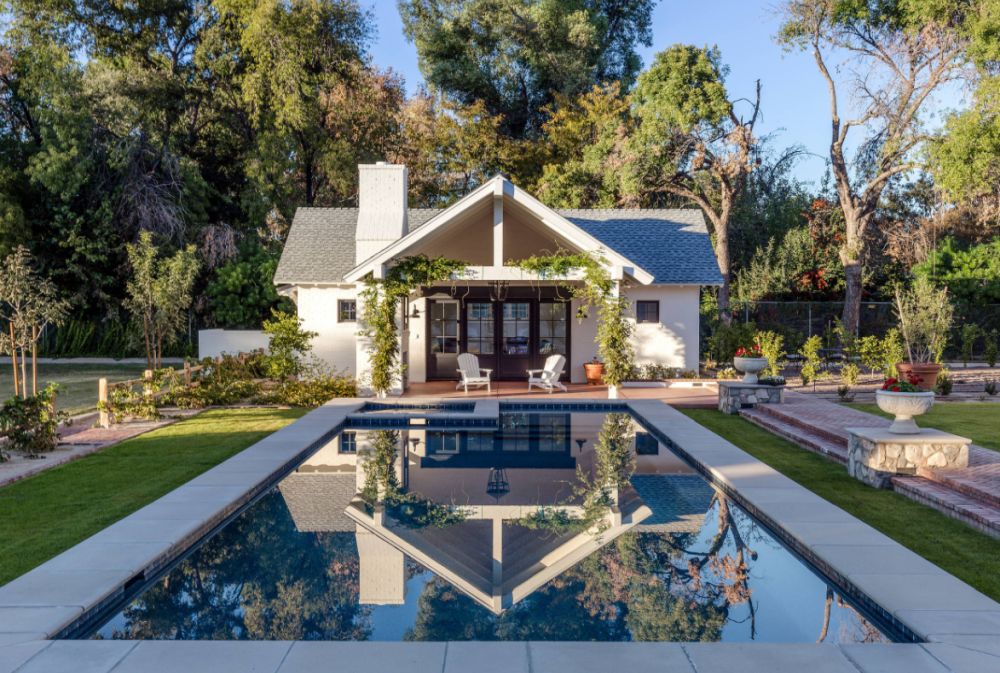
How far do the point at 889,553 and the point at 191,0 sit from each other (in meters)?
34.4

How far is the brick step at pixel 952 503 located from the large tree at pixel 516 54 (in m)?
26.8

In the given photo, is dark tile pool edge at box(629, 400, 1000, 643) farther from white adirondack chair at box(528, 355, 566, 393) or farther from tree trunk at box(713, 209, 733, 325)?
tree trunk at box(713, 209, 733, 325)

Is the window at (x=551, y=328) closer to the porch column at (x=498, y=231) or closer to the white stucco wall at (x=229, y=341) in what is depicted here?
the porch column at (x=498, y=231)

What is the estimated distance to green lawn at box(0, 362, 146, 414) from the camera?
1602 centimetres

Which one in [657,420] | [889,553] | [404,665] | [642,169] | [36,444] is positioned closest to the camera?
[404,665]

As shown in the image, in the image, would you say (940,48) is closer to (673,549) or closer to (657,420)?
(657,420)

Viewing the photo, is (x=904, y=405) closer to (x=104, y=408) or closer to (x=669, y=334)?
(x=669, y=334)

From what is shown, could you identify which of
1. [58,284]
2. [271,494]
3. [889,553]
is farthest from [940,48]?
[58,284]

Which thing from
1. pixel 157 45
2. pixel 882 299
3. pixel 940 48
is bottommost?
pixel 882 299

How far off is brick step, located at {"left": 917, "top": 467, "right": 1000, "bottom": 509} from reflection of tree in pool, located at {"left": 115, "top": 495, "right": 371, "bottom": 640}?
20.3ft

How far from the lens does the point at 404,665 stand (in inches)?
172

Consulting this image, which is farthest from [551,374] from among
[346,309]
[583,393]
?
[346,309]

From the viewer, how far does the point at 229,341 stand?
77.2 ft

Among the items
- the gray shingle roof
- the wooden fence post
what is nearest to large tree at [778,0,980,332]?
the gray shingle roof
